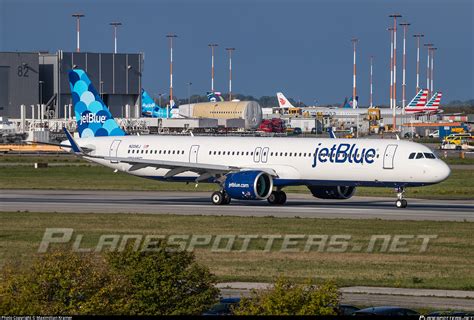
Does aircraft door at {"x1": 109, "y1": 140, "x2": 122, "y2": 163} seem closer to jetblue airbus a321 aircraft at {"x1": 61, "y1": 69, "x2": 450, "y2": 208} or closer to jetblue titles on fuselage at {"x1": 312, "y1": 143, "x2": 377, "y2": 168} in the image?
jetblue airbus a321 aircraft at {"x1": 61, "y1": 69, "x2": 450, "y2": 208}

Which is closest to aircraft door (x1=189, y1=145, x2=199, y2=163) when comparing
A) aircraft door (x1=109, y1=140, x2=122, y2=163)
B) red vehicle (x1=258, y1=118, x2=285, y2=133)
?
aircraft door (x1=109, y1=140, x2=122, y2=163)

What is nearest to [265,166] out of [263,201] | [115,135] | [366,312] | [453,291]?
[263,201]

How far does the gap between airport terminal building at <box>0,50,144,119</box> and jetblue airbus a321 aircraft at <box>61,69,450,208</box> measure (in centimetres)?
8488

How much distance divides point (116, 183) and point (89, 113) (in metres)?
11.5

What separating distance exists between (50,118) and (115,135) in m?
87.2

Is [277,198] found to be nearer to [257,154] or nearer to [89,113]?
[257,154]

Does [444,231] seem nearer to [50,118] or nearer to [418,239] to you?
[418,239]

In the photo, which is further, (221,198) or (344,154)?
(221,198)

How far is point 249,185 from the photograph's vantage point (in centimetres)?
5566

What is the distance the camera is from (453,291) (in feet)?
101

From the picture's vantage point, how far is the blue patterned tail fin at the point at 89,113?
2633 inches

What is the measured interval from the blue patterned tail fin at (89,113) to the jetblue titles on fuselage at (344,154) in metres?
15.5

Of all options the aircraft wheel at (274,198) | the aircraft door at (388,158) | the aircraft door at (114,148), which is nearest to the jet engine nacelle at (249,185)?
the aircraft wheel at (274,198)

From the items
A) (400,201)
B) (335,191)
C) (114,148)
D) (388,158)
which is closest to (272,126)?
(114,148)
